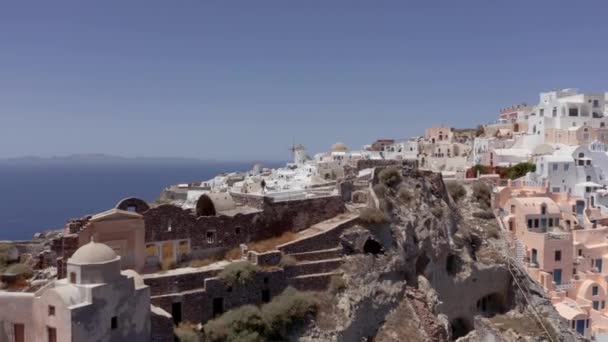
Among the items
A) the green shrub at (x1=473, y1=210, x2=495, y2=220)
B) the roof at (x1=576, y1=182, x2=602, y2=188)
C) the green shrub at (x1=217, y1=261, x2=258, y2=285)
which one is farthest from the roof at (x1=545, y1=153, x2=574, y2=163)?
the green shrub at (x1=217, y1=261, x2=258, y2=285)

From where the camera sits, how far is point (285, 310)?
643 inches

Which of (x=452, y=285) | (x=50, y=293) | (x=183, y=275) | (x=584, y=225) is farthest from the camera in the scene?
(x=584, y=225)

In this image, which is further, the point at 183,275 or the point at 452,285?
the point at 452,285

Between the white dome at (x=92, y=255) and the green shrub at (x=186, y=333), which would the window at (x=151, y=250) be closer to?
the green shrub at (x=186, y=333)

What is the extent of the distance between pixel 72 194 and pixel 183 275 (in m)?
118

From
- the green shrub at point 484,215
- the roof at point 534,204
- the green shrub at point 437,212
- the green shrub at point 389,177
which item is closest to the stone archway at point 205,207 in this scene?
A: the green shrub at point 389,177

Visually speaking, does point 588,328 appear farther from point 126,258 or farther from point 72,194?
point 72,194

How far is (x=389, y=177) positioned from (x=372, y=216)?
3.81 m

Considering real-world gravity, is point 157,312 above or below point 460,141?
below

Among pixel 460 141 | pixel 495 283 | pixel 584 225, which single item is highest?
pixel 460 141

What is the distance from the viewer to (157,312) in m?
13.9

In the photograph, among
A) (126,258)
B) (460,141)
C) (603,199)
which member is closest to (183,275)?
(126,258)

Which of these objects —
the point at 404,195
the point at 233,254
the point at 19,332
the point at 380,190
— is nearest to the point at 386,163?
the point at 404,195

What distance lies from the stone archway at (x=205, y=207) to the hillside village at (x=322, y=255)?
8 cm
